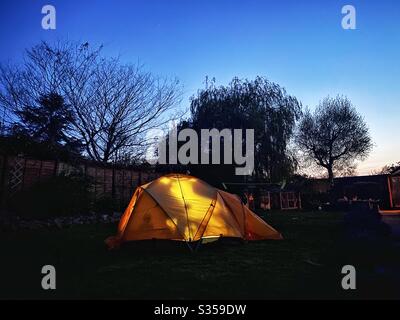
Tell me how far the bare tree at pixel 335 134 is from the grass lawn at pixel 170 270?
1149 inches

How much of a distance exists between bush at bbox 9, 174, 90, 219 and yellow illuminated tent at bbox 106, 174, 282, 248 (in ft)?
17.8

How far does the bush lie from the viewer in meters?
11.3

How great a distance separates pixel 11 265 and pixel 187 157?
1674 cm

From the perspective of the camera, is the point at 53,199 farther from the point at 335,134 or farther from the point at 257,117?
the point at 335,134

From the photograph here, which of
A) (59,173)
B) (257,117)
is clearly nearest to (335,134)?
(257,117)

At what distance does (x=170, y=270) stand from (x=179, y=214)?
6.27 feet

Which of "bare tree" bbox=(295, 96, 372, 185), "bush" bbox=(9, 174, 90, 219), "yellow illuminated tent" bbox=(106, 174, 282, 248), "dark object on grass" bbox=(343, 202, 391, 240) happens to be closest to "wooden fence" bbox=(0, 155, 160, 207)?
"bush" bbox=(9, 174, 90, 219)

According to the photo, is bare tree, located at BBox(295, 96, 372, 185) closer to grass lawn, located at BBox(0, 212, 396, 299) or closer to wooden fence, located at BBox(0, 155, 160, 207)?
wooden fence, located at BBox(0, 155, 160, 207)

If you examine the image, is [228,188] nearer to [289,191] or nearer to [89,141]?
[289,191]

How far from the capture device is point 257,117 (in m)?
22.8

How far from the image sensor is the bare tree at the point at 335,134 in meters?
34.6

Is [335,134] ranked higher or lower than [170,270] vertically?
higher
